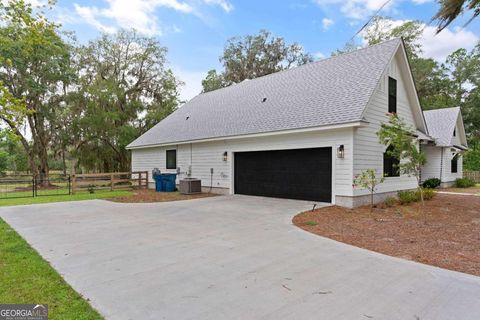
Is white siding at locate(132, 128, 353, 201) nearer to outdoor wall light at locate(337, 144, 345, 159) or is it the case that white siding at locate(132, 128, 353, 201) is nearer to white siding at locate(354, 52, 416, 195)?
outdoor wall light at locate(337, 144, 345, 159)

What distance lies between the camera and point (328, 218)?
→ 732cm

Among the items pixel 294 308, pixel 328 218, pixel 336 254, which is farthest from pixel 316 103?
pixel 294 308

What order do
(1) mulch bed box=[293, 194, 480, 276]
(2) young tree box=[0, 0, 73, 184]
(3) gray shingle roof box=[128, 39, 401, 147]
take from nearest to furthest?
(1) mulch bed box=[293, 194, 480, 276], (3) gray shingle roof box=[128, 39, 401, 147], (2) young tree box=[0, 0, 73, 184]

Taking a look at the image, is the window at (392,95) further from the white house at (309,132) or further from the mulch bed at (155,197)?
the mulch bed at (155,197)

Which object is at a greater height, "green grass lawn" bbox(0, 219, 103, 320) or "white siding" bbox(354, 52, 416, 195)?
"white siding" bbox(354, 52, 416, 195)

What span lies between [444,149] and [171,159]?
15955 millimetres

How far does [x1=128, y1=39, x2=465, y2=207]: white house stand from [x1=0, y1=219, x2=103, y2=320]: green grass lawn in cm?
775

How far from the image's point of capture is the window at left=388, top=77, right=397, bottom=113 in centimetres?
1067

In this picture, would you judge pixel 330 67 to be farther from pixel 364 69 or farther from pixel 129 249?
pixel 129 249

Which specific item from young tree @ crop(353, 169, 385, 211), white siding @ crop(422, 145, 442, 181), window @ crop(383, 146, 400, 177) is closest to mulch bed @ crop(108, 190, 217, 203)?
young tree @ crop(353, 169, 385, 211)

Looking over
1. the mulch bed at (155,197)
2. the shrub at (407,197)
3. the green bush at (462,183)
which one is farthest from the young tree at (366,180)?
the green bush at (462,183)

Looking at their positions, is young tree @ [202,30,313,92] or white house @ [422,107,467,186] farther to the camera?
young tree @ [202,30,313,92]

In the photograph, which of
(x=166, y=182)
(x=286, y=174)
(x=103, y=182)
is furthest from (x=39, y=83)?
(x=286, y=174)

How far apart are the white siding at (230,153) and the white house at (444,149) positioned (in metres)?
10.1
